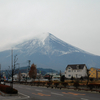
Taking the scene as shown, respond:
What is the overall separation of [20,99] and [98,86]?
16.3m

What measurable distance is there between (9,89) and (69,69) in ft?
239

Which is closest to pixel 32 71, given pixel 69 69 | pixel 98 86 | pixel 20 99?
pixel 69 69

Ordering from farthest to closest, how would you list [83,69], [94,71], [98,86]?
[94,71] < [83,69] < [98,86]

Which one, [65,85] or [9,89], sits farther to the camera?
[65,85]

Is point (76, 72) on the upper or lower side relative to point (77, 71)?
lower

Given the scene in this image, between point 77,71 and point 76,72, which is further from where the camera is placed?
point 76,72

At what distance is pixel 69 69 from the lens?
306ft

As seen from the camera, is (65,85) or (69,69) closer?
(65,85)

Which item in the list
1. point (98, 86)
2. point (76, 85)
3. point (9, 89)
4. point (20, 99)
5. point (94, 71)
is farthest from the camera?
point (94, 71)

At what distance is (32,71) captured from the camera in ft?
404

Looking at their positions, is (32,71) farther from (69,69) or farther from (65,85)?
(65,85)

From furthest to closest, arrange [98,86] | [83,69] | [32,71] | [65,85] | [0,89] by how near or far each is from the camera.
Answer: [32,71], [83,69], [65,85], [98,86], [0,89]

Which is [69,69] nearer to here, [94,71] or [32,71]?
[94,71]

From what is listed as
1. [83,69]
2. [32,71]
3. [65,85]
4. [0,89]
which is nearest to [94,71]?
[83,69]
